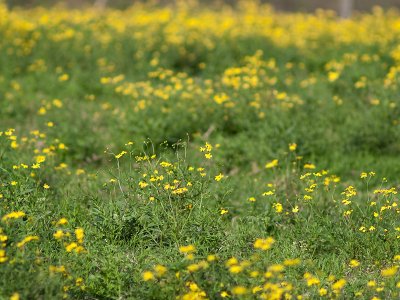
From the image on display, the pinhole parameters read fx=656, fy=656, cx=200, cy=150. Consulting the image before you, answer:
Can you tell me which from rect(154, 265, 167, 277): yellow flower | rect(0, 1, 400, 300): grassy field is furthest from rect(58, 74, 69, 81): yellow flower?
rect(154, 265, 167, 277): yellow flower

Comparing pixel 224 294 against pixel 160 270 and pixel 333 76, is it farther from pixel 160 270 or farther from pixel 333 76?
pixel 333 76

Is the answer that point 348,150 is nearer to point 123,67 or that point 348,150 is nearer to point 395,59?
point 395,59

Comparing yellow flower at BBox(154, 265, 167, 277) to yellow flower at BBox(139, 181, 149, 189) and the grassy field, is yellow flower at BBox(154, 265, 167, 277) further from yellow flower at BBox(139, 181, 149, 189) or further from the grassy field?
yellow flower at BBox(139, 181, 149, 189)

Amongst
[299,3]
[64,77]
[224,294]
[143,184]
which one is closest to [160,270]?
[224,294]

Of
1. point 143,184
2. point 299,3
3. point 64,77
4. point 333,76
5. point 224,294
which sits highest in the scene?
point 143,184

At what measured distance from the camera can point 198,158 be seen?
22.5 feet

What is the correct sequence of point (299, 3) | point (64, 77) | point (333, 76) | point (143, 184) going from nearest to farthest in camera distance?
point (143, 184)
point (333, 76)
point (64, 77)
point (299, 3)

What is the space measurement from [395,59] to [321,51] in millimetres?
1589

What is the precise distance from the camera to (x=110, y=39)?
442 inches

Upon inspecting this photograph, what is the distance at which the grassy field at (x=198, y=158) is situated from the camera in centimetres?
415

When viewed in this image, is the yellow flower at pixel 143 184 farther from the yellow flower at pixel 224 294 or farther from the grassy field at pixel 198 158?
the yellow flower at pixel 224 294

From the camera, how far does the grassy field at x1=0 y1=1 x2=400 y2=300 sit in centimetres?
415

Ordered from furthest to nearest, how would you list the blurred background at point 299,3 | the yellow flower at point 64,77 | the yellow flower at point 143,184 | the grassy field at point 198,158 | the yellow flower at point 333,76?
the blurred background at point 299,3 → the yellow flower at point 64,77 → the yellow flower at point 333,76 → the yellow flower at point 143,184 → the grassy field at point 198,158

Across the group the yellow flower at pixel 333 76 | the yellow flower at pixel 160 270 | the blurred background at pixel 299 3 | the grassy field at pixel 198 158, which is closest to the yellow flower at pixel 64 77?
the grassy field at pixel 198 158
